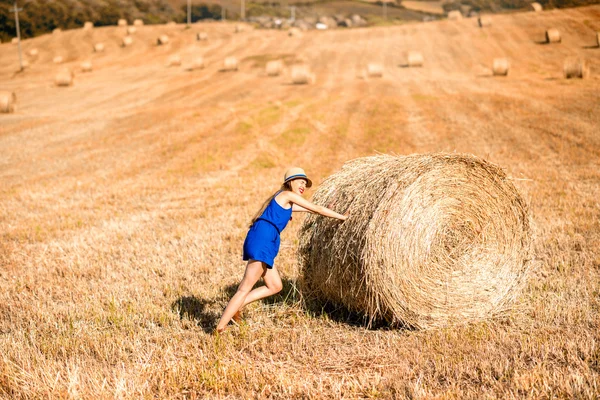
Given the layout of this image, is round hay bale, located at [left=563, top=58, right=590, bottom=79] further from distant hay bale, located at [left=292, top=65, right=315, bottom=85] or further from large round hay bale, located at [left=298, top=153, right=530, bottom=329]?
large round hay bale, located at [left=298, top=153, right=530, bottom=329]

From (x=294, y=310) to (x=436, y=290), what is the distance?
1.47 metres

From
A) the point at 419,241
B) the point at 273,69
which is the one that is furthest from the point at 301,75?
the point at 419,241

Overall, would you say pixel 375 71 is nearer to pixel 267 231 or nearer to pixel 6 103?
pixel 6 103

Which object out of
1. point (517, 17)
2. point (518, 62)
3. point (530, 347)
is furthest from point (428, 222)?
point (517, 17)

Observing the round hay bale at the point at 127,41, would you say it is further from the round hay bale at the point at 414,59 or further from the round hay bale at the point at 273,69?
the round hay bale at the point at 414,59

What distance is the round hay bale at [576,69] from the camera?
89.8ft

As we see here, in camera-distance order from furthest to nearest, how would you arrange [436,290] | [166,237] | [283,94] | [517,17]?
[517,17] → [283,94] → [166,237] → [436,290]

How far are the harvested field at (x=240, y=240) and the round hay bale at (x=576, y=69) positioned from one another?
42.4 inches

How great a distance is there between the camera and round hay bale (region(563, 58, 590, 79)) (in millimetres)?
27359

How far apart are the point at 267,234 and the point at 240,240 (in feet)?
11.4

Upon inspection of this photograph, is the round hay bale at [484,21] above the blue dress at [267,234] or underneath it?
above

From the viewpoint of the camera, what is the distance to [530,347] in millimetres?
5512

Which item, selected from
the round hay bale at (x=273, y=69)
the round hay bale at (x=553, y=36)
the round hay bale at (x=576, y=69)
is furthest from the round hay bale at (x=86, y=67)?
the round hay bale at (x=576, y=69)

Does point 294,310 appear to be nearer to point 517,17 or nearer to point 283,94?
point 283,94
